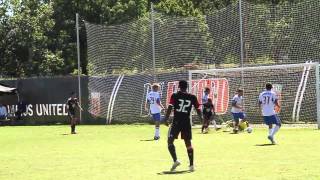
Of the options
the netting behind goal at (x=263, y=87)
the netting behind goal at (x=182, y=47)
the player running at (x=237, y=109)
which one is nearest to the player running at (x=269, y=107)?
the player running at (x=237, y=109)

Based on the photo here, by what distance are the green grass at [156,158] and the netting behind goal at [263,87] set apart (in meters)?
5.70

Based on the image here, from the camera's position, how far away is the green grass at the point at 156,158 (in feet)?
41.4

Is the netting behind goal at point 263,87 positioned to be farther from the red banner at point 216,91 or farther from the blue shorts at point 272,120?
the blue shorts at point 272,120

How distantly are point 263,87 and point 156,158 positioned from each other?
14752 mm

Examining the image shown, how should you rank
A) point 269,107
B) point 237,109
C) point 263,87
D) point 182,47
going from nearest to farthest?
1. point 269,107
2. point 237,109
3. point 263,87
4. point 182,47

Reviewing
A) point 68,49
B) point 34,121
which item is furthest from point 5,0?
point 34,121

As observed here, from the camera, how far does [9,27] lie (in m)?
57.6

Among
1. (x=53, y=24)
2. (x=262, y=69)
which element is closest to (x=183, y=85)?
(x=262, y=69)

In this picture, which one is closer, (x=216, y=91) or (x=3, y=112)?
(x=216, y=91)

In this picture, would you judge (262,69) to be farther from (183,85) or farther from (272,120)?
(183,85)

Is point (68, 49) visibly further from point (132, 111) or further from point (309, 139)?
point (309, 139)

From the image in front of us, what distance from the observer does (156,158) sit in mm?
15875

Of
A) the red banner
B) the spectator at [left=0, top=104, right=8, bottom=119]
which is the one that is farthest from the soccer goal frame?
the spectator at [left=0, top=104, right=8, bottom=119]

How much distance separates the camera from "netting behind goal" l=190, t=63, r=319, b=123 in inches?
1114
